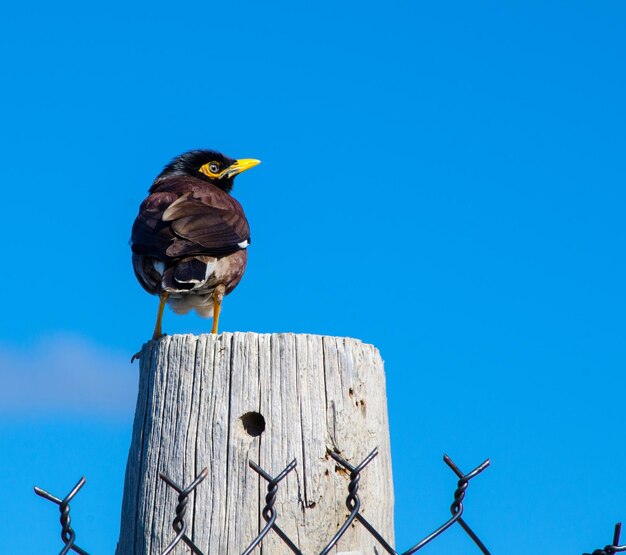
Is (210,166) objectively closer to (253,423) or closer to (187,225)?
(187,225)

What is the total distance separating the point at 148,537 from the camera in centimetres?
275

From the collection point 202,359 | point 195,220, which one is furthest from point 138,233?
point 202,359

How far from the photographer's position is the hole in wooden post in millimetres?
2756

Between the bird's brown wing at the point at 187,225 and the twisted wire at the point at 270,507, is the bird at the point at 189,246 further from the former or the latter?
the twisted wire at the point at 270,507

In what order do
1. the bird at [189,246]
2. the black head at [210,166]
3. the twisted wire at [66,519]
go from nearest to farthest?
1. the twisted wire at [66,519]
2. the bird at [189,246]
3. the black head at [210,166]

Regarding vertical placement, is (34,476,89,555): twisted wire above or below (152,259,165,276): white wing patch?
below

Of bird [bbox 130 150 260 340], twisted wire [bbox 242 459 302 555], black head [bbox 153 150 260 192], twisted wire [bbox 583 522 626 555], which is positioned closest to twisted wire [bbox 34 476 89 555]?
twisted wire [bbox 242 459 302 555]

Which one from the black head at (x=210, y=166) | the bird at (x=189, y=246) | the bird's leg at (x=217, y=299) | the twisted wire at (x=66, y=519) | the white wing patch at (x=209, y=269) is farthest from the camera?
the black head at (x=210, y=166)

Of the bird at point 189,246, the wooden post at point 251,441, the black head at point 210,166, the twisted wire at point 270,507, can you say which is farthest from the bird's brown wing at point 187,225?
the twisted wire at point 270,507

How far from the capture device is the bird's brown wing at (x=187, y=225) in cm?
631

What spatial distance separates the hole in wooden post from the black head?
6407 mm

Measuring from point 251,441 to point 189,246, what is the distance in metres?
3.72

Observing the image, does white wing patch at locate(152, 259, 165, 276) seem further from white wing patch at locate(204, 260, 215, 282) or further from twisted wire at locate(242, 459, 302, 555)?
twisted wire at locate(242, 459, 302, 555)

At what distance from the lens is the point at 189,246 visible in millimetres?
6328
